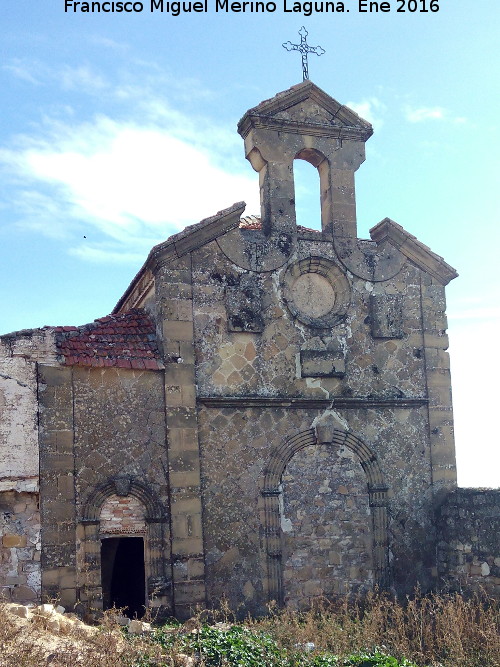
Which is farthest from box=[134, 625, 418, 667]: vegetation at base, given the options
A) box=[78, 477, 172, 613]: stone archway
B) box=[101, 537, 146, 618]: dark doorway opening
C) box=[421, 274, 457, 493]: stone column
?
box=[421, 274, 457, 493]: stone column

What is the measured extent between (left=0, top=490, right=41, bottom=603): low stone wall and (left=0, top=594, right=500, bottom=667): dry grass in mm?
1597

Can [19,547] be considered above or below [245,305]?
below

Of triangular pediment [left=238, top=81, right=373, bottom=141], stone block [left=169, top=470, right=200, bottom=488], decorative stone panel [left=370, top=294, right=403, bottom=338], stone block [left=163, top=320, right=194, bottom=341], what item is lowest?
stone block [left=169, top=470, right=200, bottom=488]

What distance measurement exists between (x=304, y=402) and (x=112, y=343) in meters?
3.41

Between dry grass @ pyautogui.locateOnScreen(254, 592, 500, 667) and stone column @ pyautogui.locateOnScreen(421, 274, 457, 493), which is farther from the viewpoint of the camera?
stone column @ pyautogui.locateOnScreen(421, 274, 457, 493)

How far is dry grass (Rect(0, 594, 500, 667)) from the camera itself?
377 inches

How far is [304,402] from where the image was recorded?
47.8 feet

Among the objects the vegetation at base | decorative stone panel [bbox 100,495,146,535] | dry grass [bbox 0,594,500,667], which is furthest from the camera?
decorative stone panel [bbox 100,495,146,535]

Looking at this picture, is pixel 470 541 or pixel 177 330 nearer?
pixel 177 330

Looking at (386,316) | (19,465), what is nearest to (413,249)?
(386,316)

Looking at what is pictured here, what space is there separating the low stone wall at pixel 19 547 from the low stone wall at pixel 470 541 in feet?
22.8

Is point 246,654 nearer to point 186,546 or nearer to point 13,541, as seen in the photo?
point 186,546

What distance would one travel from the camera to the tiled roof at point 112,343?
13.2 metres

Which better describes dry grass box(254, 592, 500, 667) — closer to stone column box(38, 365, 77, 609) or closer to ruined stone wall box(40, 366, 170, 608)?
ruined stone wall box(40, 366, 170, 608)
